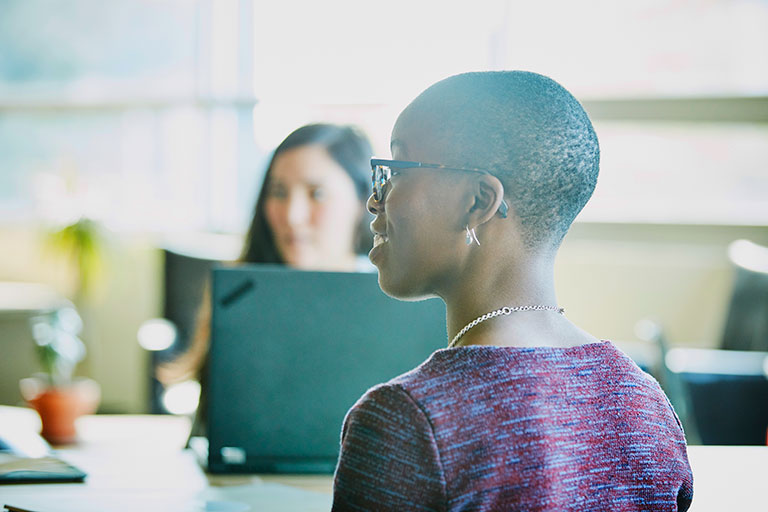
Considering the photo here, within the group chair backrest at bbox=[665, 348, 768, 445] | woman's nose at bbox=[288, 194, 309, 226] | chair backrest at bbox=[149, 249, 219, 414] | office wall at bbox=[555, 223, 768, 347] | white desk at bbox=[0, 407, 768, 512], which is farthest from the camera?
office wall at bbox=[555, 223, 768, 347]

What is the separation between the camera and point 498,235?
747 millimetres

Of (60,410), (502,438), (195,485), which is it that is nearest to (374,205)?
(502,438)

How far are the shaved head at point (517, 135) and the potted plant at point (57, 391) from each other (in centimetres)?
106

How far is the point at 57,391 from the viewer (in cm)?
158

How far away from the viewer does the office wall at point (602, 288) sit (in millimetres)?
3918

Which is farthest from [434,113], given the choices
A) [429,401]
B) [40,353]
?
[40,353]

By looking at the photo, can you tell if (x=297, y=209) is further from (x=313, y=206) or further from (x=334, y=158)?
(x=334, y=158)

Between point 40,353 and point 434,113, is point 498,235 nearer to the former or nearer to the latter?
point 434,113

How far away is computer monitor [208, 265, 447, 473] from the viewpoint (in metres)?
1.28

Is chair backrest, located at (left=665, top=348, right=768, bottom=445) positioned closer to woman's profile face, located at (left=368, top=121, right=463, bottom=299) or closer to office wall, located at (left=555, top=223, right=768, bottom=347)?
office wall, located at (left=555, top=223, right=768, bottom=347)

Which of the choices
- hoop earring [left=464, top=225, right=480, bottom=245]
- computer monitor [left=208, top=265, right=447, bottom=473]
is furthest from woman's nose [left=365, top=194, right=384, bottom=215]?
computer monitor [left=208, top=265, right=447, bottom=473]

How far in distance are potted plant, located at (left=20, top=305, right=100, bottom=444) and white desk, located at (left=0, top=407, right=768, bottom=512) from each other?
0.09 meters

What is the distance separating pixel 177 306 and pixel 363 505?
2507 millimetres

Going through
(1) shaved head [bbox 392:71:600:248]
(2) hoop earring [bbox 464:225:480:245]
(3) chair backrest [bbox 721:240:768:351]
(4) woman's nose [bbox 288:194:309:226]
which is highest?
(1) shaved head [bbox 392:71:600:248]
